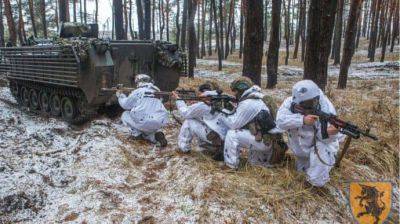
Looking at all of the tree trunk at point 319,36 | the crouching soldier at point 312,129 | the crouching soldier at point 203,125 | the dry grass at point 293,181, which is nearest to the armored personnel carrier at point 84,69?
the crouching soldier at point 203,125

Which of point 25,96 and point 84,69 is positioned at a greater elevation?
point 84,69

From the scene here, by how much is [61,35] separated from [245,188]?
8.78 meters

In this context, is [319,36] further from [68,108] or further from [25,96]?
[25,96]

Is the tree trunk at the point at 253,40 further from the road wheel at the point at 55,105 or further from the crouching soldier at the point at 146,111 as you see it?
the road wheel at the point at 55,105

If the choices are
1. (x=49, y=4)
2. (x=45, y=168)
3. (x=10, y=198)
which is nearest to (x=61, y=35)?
(x=45, y=168)

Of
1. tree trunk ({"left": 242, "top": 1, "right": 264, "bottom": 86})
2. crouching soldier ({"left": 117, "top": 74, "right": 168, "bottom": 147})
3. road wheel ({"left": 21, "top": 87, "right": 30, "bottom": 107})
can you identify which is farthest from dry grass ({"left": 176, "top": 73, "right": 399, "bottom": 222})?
road wheel ({"left": 21, "top": 87, "right": 30, "bottom": 107})

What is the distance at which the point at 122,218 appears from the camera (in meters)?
4.51

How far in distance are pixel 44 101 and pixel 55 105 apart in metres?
0.70

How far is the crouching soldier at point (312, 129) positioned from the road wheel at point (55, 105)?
6755mm

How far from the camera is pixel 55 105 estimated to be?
33.6 feet

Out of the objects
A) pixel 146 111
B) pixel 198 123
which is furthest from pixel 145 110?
pixel 198 123

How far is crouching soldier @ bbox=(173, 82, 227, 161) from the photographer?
614cm

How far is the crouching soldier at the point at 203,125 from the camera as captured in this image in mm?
6141

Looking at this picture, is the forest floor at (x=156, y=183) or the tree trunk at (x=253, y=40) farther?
the tree trunk at (x=253, y=40)
